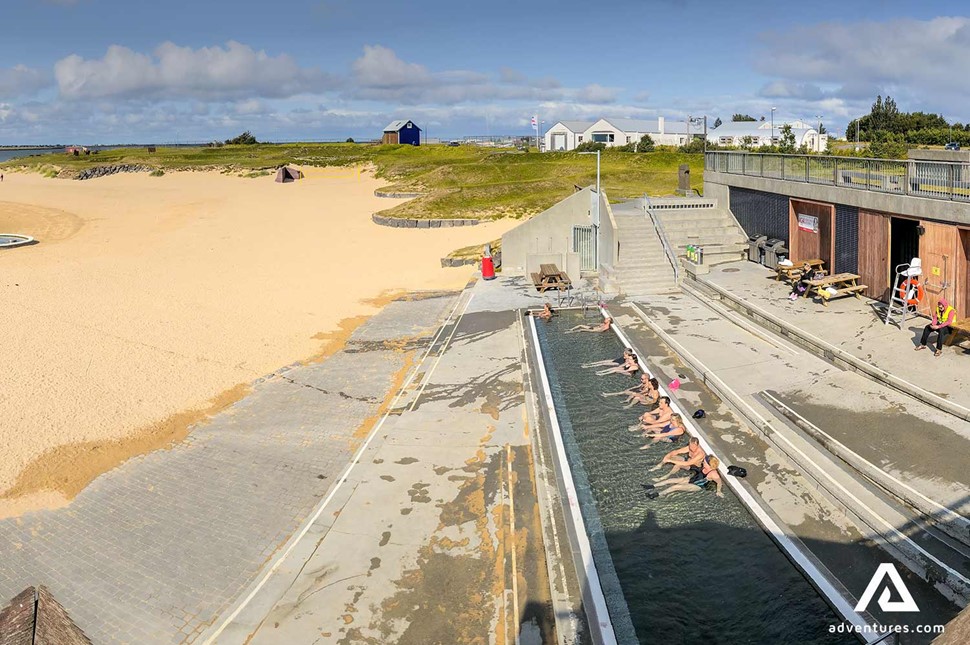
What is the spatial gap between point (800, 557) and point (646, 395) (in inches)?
225

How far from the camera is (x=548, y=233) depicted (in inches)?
1139

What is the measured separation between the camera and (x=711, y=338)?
1797 centimetres

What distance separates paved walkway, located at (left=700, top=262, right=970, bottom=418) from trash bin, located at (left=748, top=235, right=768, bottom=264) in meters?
1.94

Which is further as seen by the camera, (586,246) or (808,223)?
(586,246)

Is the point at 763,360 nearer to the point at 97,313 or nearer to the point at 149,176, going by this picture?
the point at 97,313

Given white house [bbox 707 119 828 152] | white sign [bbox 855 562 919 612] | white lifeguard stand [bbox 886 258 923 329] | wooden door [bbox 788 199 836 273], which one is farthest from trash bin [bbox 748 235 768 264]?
white house [bbox 707 119 828 152]

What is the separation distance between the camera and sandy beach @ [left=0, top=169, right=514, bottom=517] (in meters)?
15.4

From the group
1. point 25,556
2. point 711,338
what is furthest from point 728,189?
point 25,556

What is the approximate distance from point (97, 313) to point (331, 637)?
2029cm

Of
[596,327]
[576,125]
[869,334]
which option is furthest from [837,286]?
[576,125]

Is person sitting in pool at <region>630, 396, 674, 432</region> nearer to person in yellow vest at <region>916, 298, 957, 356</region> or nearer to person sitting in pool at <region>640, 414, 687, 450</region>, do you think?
person sitting in pool at <region>640, 414, 687, 450</region>

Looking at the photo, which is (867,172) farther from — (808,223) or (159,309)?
(159,309)

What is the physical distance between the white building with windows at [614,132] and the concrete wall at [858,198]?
2638 inches

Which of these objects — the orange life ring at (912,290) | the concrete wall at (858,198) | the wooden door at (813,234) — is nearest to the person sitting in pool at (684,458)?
the orange life ring at (912,290)
